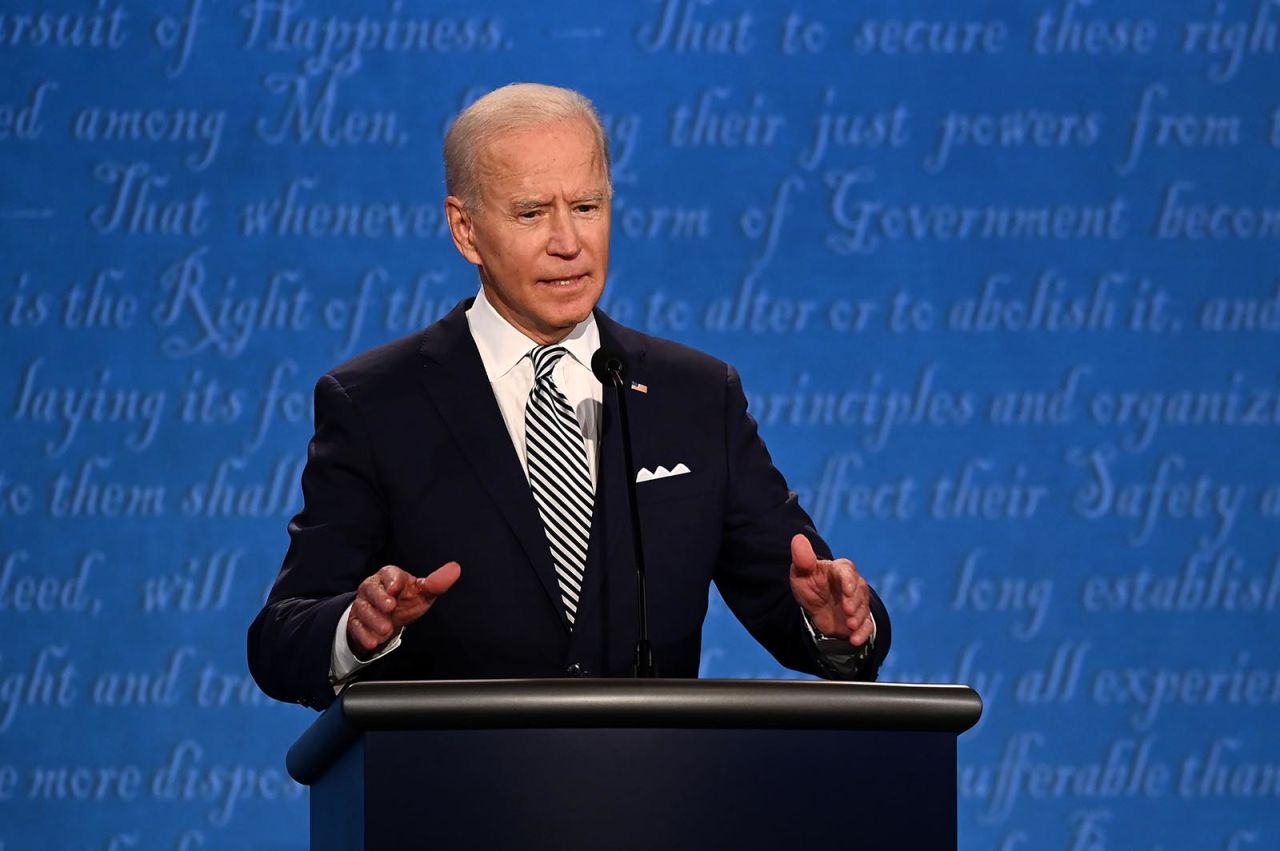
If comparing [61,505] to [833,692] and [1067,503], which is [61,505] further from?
[833,692]

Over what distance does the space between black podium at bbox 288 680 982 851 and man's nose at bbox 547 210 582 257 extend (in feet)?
2.53

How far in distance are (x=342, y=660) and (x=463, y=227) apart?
69 cm

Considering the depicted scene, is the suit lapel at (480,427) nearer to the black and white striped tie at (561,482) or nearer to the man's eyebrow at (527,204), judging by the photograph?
the black and white striped tie at (561,482)

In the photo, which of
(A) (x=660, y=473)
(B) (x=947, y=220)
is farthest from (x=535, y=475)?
(B) (x=947, y=220)

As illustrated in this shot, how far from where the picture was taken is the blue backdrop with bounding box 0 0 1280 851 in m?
3.76

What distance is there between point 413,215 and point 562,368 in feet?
5.49

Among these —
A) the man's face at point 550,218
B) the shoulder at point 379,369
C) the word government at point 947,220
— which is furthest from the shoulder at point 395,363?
the word government at point 947,220

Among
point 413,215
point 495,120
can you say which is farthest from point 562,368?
point 413,215

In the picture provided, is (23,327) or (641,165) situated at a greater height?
(641,165)

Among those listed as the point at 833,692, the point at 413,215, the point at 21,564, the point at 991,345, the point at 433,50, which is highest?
the point at 433,50

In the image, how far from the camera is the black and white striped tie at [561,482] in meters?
2.12

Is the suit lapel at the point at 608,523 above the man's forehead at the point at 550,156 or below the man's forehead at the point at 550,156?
below

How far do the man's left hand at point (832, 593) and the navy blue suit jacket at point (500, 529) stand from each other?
0.12m

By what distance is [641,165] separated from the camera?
3.86 meters
